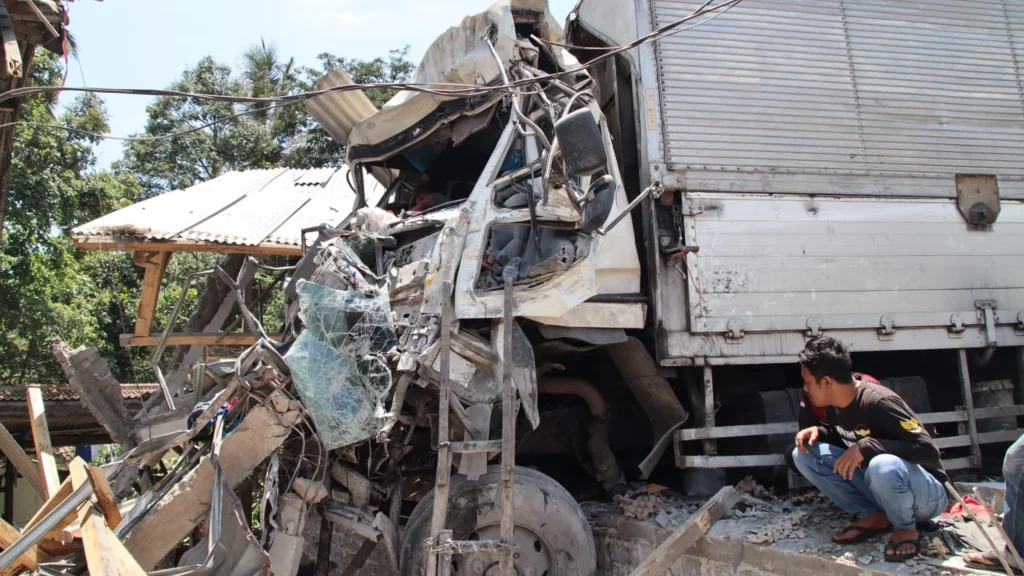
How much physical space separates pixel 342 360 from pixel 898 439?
276 centimetres

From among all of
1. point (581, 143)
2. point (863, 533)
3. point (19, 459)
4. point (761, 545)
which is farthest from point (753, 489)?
point (19, 459)

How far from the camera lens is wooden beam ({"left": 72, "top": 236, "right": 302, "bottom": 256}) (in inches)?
293

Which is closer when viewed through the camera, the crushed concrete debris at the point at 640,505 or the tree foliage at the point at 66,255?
the crushed concrete debris at the point at 640,505

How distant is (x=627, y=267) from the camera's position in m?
4.49

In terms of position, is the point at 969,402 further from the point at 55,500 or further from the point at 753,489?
the point at 55,500

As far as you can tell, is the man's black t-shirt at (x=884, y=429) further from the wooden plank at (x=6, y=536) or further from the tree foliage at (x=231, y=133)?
the tree foliage at (x=231, y=133)

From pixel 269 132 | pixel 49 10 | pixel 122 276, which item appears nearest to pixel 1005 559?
pixel 49 10

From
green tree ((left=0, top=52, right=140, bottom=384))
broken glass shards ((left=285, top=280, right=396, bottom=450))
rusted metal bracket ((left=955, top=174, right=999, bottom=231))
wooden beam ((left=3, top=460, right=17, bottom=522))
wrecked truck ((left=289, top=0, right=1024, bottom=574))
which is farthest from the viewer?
green tree ((left=0, top=52, right=140, bottom=384))

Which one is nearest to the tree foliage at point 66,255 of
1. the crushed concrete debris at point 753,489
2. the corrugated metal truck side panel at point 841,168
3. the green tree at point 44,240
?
the green tree at point 44,240

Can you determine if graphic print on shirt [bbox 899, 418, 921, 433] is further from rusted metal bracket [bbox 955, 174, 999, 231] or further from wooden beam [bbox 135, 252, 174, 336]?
wooden beam [bbox 135, 252, 174, 336]

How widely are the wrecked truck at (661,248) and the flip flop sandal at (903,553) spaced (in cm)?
117

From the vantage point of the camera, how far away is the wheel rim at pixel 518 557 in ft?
11.8

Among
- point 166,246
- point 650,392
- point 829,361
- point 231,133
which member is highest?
point 231,133

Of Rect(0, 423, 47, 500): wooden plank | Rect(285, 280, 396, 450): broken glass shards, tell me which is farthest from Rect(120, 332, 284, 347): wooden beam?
Rect(285, 280, 396, 450): broken glass shards
